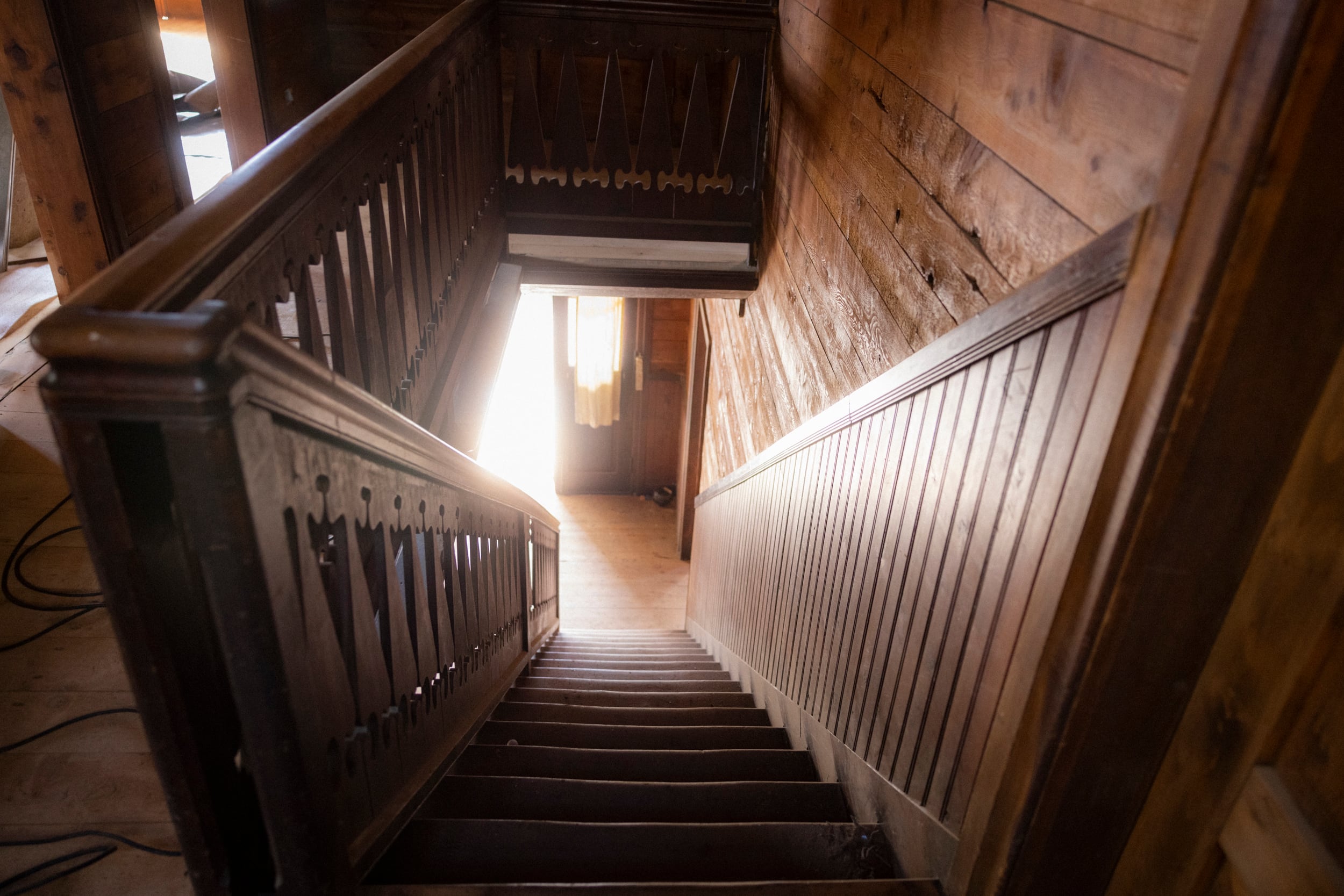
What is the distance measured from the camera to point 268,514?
802mm

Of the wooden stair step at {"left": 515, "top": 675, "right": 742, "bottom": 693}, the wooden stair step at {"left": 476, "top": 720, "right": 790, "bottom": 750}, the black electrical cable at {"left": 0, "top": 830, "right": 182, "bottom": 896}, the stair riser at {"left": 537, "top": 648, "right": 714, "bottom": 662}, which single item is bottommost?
the stair riser at {"left": 537, "top": 648, "right": 714, "bottom": 662}

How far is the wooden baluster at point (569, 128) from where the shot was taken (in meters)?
3.55

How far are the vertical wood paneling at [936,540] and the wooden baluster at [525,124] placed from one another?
2.29m

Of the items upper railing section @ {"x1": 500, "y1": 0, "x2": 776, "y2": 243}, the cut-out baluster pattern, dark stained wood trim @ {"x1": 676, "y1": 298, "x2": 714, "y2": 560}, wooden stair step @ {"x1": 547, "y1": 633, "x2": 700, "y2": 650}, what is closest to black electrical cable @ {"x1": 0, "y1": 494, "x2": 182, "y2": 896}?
the cut-out baluster pattern

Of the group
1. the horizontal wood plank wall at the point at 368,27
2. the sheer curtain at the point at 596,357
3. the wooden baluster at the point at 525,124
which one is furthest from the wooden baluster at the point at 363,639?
the sheer curtain at the point at 596,357

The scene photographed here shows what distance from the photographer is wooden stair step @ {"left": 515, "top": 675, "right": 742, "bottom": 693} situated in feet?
9.88

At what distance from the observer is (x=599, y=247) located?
4.17 metres

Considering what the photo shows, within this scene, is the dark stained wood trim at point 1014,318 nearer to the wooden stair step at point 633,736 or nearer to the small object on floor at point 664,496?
the wooden stair step at point 633,736

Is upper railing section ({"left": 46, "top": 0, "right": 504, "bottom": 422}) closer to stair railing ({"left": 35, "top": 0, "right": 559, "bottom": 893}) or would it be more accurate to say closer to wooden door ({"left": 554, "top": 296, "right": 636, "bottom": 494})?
stair railing ({"left": 35, "top": 0, "right": 559, "bottom": 893})

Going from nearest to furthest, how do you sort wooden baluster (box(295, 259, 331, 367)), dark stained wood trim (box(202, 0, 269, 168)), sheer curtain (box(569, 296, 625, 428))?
1. wooden baluster (box(295, 259, 331, 367))
2. dark stained wood trim (box(202, 0, 269, 168))
3. sheer curtain (box(569, 296, 625, 428))

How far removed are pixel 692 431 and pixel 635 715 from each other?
498cm

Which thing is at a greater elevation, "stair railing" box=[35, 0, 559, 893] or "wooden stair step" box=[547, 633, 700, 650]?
"stair railing" box=[35, 0, 559, 893]

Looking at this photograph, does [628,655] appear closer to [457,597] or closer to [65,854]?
[457,597]

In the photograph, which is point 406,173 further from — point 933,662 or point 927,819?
point 927,819
